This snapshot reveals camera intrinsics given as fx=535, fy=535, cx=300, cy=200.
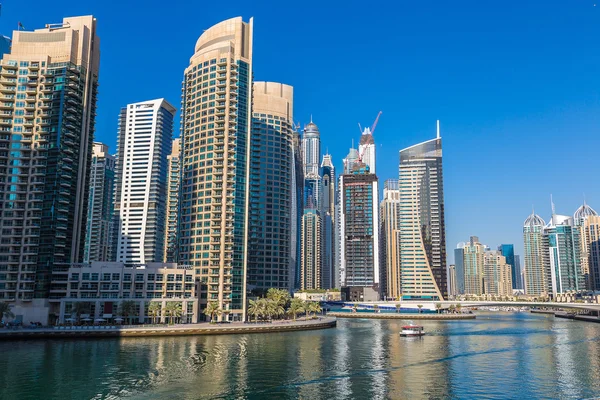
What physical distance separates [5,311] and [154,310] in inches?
1684

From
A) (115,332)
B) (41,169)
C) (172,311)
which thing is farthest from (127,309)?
(41,169)

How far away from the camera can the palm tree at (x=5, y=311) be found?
158 metres

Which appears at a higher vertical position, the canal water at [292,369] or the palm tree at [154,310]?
the palm tree at [154,310]

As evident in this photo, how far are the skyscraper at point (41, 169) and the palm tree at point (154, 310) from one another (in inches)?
1169

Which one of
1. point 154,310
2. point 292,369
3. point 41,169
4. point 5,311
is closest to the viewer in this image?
point 292,369

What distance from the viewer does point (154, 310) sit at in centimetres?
16738

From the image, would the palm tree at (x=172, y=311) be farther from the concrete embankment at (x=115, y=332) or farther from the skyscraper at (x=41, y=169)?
the skyscraper at (x=41, y=169)

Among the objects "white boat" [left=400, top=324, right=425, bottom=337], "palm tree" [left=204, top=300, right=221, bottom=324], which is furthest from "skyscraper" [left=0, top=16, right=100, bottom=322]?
"white boat" [left=400, top=324, right=425, bottom=337]

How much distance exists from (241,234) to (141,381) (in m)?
113

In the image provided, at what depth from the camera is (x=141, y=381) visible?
82.9m

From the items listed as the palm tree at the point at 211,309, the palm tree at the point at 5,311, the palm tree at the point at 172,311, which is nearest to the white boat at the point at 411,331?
the palm tree at the point at 211,309

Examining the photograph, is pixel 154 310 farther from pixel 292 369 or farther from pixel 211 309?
pixel 292 369

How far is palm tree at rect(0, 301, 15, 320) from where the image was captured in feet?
519

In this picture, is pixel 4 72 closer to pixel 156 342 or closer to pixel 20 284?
pixel 20 284
